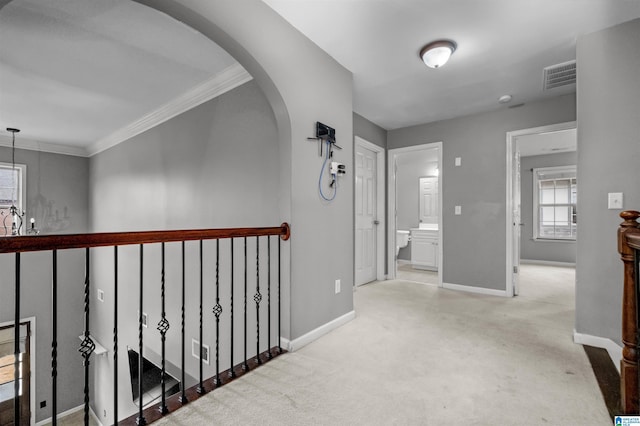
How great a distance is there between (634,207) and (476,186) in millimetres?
1888

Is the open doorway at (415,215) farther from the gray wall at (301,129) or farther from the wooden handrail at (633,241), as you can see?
the wooden handrail at (633,241)

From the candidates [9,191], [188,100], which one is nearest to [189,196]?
[188,100]

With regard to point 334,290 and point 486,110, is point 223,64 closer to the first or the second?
point 334,290

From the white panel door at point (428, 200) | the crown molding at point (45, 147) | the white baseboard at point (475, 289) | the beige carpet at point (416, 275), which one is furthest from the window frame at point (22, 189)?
the white panel door at point (428, 200)

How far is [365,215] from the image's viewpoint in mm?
4375

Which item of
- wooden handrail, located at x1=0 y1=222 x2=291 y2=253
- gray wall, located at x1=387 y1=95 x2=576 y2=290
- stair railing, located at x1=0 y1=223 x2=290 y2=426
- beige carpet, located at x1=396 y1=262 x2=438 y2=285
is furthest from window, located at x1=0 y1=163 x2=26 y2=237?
gray wall, located at x1=387 y1=95 x2=576 y2=290

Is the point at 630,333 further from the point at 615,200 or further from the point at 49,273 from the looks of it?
the point at 49,273

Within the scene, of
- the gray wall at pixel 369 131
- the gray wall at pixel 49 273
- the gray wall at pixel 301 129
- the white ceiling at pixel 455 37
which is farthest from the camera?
the gray wall at pixel 49 273

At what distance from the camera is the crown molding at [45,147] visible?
5.07 m

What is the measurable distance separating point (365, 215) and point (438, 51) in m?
2.42

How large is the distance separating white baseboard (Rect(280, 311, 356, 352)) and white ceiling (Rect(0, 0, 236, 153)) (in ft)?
8.35

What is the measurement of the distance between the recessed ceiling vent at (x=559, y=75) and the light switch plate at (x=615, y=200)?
54.4 inches

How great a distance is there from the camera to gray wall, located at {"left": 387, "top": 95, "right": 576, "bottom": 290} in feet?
12.3

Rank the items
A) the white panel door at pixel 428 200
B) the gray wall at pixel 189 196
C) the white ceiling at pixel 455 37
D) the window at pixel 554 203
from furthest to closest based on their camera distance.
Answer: the white panel door at pixel 428 200 → the window at pixel 554 203 → the gray wall at pixel 189 196 → the white ceiling at pixel 455 37
